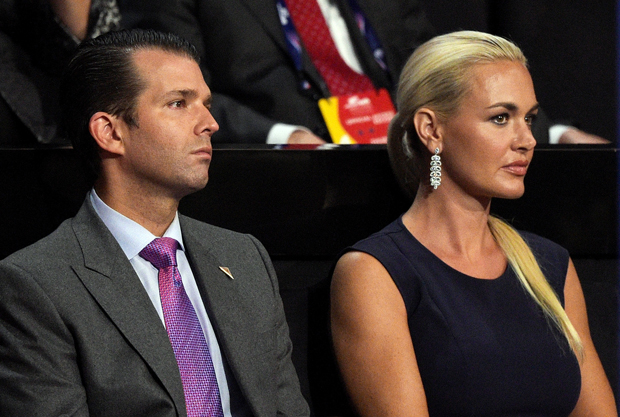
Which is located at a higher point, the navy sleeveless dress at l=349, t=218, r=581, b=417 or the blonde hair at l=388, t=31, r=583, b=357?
the blonde hair at l=388, t=31, r=583, b=357

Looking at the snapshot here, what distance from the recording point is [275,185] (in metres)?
1.76

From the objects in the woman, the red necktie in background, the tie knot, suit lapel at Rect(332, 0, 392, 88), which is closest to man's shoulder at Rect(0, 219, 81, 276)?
the tie knot

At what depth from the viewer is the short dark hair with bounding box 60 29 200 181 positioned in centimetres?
146

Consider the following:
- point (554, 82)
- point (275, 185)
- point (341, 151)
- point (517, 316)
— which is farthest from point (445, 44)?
point (554, 82)

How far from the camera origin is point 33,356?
1.27 m

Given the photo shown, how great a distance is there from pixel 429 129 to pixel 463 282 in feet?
1.03

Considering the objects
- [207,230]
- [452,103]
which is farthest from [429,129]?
[207,230]

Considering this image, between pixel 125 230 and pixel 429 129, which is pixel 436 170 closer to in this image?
pixel 429 129

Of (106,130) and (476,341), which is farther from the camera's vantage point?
(476,341)

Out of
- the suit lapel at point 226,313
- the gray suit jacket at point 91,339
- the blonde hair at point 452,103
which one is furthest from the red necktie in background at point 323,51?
the gray suit jacket at point 91,339

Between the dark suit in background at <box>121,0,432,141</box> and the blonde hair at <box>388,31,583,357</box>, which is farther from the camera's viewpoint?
the dark suit in background at <box>121,0,432,141</box>

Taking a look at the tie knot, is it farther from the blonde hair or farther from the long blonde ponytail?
the long blonde ponytail

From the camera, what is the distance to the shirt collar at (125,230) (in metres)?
1.42

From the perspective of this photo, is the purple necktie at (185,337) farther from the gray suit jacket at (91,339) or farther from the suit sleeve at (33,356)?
the suit sleeve at (33,356)
